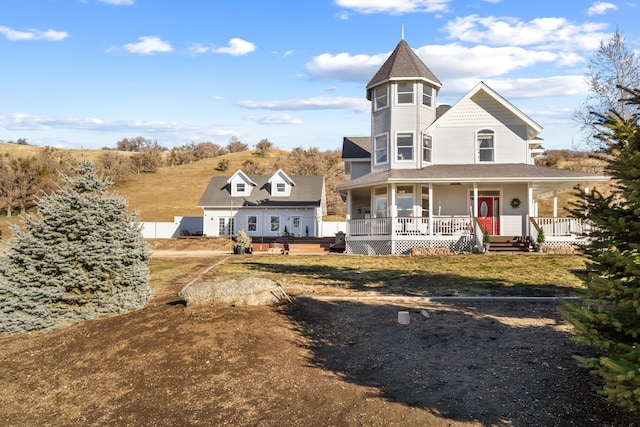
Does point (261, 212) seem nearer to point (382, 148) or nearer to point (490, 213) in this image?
point (382, 148)

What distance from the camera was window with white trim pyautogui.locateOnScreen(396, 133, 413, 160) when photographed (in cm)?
2628

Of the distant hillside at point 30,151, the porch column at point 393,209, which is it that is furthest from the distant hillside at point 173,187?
the porch column at point 393,209

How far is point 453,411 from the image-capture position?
5230mm

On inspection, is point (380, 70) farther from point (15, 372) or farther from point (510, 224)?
point (15, 372)

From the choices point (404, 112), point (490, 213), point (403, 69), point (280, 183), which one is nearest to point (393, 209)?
point (490, 213)

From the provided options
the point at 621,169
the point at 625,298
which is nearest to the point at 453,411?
the point at 625,298

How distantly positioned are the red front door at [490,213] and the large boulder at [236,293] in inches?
741

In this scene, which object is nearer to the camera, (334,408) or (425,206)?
(334,408)

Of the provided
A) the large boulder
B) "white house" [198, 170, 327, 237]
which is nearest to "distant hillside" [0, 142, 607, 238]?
"white house" [198, 170, 327, 237]

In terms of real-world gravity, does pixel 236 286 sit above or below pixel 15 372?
above

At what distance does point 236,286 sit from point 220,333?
1797 millimetres

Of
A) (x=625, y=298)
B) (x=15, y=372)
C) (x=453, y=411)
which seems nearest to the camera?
(x=625, y=298)

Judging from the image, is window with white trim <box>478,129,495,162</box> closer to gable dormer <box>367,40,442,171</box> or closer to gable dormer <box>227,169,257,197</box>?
gable dormer <box>367,40,442,171</box>

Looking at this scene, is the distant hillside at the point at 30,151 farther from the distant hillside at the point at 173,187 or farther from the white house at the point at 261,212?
the white house at the point at 261,212
